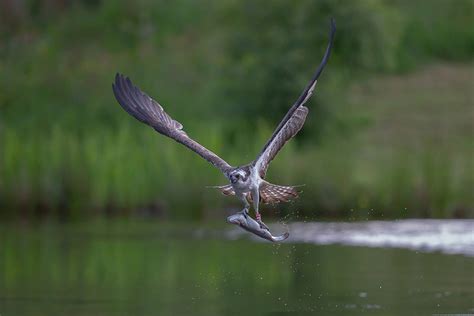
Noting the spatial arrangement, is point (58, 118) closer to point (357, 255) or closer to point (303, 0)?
point (303, 0)

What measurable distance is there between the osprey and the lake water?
121 cm

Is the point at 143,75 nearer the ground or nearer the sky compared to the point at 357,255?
nearer the sky

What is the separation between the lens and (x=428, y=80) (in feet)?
125

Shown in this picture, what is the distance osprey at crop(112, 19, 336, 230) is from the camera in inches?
446

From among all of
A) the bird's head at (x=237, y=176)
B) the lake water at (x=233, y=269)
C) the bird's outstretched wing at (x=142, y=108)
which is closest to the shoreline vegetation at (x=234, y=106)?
the lake water at (x=233, y=269)

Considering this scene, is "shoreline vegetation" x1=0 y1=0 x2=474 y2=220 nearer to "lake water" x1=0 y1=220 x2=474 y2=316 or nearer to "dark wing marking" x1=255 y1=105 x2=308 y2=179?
"lake water" x1=0 y1=220 x2=474 y2=316

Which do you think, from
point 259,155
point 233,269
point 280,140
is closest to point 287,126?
point 280,140

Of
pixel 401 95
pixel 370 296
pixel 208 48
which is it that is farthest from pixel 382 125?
pixel 370 296

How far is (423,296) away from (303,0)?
19.0 meters

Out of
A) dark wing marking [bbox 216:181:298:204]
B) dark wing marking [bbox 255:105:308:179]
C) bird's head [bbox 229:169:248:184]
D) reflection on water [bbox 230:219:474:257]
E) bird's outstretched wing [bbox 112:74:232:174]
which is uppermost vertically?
bird's outstretched wing [bbox 112:74:232:174]

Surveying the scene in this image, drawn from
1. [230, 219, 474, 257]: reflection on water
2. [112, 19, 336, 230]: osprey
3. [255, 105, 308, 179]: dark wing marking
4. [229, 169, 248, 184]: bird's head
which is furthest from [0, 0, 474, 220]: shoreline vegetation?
[229, 169, 248, 184]: bird's head

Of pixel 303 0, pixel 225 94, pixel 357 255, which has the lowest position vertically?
pixel 357 255

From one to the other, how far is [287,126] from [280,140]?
22 cm

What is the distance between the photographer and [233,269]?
16.0 meters
